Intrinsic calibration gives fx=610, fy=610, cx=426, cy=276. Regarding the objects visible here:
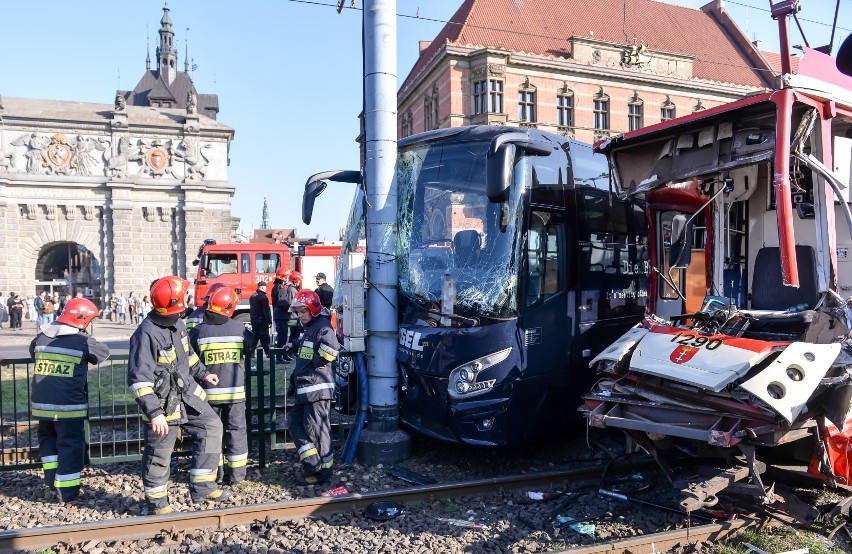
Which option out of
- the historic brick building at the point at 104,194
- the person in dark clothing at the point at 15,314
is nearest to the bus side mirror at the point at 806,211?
the person in dark clothing at the point at 15,314

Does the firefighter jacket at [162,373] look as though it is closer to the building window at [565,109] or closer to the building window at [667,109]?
the building window at [565,109]

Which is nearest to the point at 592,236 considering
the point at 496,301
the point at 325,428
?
the point at 496,301

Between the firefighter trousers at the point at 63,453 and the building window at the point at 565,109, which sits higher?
the building window at the point at 565,109

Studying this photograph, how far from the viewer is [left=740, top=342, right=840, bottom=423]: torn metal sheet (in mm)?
3979

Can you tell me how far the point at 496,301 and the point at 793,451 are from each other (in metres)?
2.84

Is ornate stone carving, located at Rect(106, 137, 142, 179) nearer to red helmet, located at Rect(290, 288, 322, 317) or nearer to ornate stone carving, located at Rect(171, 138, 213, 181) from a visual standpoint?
ornate stone carving, located at Rect(171, 138, 213, 181)

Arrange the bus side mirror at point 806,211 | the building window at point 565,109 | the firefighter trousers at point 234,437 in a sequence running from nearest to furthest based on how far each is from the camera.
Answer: the bus side mirror at point 806,211 → the firefighter trousers at point 234,437 → the building window at point 565,109

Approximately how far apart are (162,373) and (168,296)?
25.8 inches

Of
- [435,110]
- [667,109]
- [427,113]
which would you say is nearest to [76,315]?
[435,110]

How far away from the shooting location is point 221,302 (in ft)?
18.8

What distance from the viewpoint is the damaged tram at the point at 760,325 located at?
4.21 m

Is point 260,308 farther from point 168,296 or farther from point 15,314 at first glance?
point 15,314

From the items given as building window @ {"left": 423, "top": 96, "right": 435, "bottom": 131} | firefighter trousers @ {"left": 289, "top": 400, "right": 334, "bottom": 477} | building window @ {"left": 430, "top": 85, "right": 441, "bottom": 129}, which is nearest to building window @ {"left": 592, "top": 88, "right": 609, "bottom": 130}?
building window @ {"left": 430, "top": 85, "right": 441, "bottom": 129}

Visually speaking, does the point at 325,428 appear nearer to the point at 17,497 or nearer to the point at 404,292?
the point at 404,292
